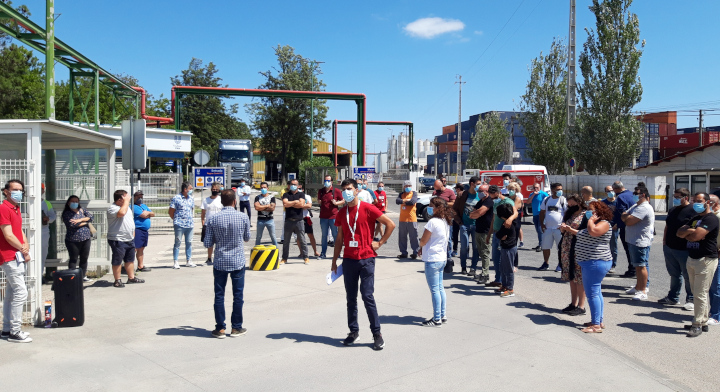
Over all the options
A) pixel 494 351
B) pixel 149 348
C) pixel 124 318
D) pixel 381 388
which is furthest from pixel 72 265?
pixel 494 351

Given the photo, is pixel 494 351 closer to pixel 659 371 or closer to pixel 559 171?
pixel 659 371

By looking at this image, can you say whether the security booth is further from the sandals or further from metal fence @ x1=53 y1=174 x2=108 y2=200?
the sandals

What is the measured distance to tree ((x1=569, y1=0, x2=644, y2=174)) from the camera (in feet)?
118

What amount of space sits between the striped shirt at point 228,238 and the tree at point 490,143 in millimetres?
58950

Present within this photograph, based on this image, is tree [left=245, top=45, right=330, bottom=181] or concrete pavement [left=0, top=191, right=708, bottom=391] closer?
concrete pavement [left=0, top=191, right=708, bottom=391]

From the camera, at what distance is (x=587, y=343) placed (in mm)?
6336

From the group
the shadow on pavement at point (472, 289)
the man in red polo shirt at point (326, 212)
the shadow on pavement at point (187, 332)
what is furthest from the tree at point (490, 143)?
the shadow on pavement at point (187, 332)

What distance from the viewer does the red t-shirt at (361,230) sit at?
606cm

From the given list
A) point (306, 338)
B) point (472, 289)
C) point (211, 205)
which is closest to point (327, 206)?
point (211, 205)

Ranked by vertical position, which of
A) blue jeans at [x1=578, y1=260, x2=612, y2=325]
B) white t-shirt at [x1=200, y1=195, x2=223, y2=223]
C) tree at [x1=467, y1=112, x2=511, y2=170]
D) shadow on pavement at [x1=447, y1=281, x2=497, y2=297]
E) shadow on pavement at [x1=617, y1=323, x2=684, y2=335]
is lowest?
shadow on pavement at [x1=617, y1=323, x2=684, y2=335]

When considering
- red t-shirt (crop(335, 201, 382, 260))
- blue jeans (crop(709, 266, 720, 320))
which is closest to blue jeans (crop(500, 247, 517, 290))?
blue jeans (crop(709, 266, 720, 320))

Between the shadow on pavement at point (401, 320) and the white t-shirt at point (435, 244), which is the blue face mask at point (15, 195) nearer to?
the shadow on pavement at point (401, 320)

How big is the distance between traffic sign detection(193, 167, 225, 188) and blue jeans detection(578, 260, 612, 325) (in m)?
12.6

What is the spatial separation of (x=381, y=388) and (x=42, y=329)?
15.1ft
